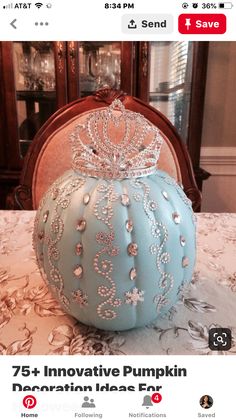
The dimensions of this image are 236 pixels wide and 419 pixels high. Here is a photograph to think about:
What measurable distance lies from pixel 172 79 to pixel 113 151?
886 mm

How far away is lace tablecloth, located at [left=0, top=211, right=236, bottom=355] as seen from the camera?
28cm

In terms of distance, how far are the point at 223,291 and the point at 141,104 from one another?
0.45 metres

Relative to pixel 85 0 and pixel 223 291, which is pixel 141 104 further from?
pixel 223 291

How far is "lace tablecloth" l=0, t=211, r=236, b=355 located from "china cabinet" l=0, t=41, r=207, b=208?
0.75m

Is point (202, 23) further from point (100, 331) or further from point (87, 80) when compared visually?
point (87, 80)

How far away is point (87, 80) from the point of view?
1.08m

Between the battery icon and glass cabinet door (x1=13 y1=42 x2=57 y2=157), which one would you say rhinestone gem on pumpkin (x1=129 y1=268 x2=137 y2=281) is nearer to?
the battery icon

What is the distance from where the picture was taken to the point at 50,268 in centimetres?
29

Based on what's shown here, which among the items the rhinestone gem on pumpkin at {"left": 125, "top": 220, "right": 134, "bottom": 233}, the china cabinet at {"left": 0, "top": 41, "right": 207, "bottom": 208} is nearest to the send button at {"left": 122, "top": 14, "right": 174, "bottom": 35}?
the rhinestone gem on pumpkin at {"left": 125, "top": 220, "right": 134, "bottom": 233}
